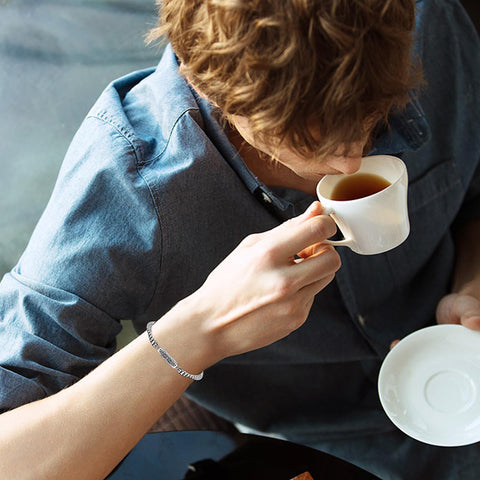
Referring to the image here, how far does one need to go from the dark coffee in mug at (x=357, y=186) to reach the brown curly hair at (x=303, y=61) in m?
0.15

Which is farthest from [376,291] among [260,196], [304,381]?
[260,196]

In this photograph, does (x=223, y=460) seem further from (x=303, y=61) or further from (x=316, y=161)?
(x=303, y=61)

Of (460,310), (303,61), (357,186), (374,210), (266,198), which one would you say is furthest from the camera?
(460,310)

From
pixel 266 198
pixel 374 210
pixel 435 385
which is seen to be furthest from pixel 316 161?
pixel 435 385

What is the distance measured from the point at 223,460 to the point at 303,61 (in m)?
0.72

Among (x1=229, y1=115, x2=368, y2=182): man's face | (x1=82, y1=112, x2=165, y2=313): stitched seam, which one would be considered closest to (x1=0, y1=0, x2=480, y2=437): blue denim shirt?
(x1=82, y1=112, x2=165, y2=313): stitched seam

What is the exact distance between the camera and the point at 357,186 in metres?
1.01

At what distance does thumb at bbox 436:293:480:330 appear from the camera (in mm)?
1169

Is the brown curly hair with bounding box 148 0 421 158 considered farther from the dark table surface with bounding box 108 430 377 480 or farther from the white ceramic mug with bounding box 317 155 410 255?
the dark table surface with bounding box 108 430 377 480

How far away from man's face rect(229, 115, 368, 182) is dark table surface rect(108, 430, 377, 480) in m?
0.51

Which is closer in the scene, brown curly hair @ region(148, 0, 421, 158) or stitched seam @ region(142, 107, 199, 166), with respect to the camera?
brown curly hair @ region(148, 0, 421, 158)

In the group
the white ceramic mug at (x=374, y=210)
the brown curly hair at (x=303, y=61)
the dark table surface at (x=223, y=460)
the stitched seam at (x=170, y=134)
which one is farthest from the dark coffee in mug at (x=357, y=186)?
the dark table surface at (x=223, y=460)

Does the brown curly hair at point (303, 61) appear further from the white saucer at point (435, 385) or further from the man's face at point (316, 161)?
the white saucer at point (435, 385)

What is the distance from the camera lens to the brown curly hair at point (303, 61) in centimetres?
75
